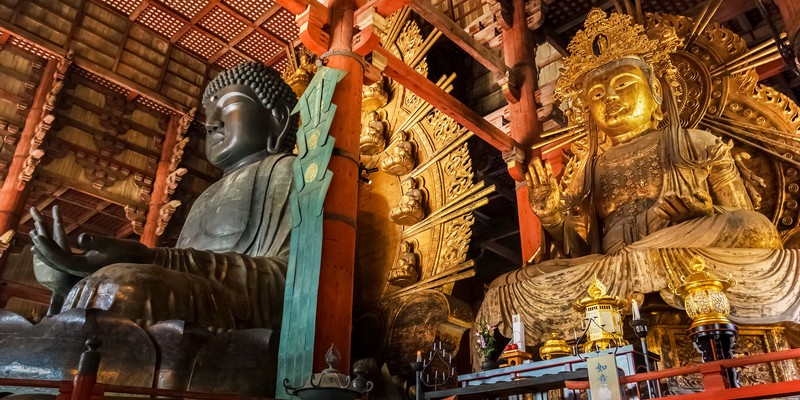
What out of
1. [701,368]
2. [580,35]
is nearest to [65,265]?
[701,368]

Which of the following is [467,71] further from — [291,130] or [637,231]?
[637,231]

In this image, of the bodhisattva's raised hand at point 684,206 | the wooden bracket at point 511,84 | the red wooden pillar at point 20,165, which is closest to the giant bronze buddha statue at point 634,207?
the bodhisattva's raised hand at point 684,206

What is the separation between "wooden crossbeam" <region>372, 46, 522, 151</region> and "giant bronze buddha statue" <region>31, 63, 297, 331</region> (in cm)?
92

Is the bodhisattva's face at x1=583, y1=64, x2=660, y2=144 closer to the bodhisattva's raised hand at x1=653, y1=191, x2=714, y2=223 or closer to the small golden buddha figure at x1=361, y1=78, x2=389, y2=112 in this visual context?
the bodhisattva's raised hand at x1=653, y1=191, x2=714, y2=223

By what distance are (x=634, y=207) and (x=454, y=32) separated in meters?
1.91

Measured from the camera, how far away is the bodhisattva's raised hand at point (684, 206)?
10.7 feet

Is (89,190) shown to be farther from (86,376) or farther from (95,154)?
(86,376)

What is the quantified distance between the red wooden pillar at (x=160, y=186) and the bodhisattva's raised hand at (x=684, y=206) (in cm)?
581

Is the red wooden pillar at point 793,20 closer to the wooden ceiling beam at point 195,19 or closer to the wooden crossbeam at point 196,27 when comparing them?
the wooden ceiling beam at point 195,19

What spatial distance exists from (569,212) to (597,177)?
32 centimetres

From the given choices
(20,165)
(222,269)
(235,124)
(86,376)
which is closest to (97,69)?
(20,165)

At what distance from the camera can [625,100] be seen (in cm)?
401

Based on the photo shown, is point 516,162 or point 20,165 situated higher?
point 20,165

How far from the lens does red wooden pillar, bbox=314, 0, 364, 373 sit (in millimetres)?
2852
